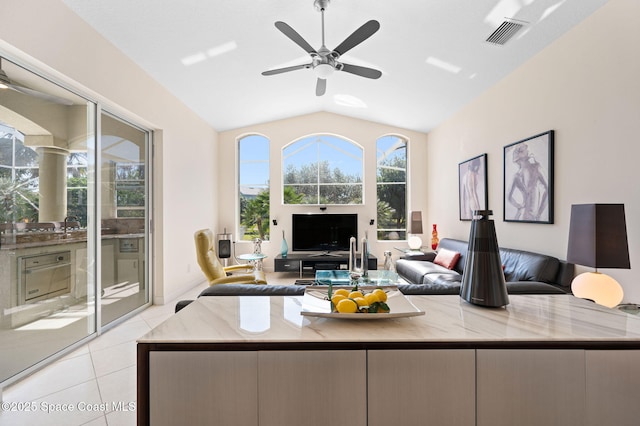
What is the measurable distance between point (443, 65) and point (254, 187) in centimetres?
411

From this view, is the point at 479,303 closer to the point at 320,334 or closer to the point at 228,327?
the point at 320,334

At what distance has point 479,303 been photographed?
128 cm

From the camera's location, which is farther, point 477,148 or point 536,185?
point 477,148

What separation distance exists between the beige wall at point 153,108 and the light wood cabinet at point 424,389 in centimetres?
299

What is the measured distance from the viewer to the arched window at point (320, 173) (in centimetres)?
624

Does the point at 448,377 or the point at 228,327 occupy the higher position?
the point at 228,327

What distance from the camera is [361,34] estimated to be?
2.42 m

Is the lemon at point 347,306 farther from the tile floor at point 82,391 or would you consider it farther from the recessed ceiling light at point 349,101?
the recessed ceiling light at point 349,101

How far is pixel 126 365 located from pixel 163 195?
7.27ft

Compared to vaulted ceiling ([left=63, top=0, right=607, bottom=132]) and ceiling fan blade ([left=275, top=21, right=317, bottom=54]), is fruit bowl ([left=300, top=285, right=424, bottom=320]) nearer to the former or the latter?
ceiling fan blade ([left=275, top=21, right=317, bottom=54])

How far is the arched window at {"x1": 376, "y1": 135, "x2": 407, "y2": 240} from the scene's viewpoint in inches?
246

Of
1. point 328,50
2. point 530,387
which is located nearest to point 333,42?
point 328,50

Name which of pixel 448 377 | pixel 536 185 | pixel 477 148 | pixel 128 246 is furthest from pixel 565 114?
pixel 128 246

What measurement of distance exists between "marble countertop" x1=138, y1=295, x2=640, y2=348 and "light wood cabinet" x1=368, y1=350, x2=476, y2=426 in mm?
48
